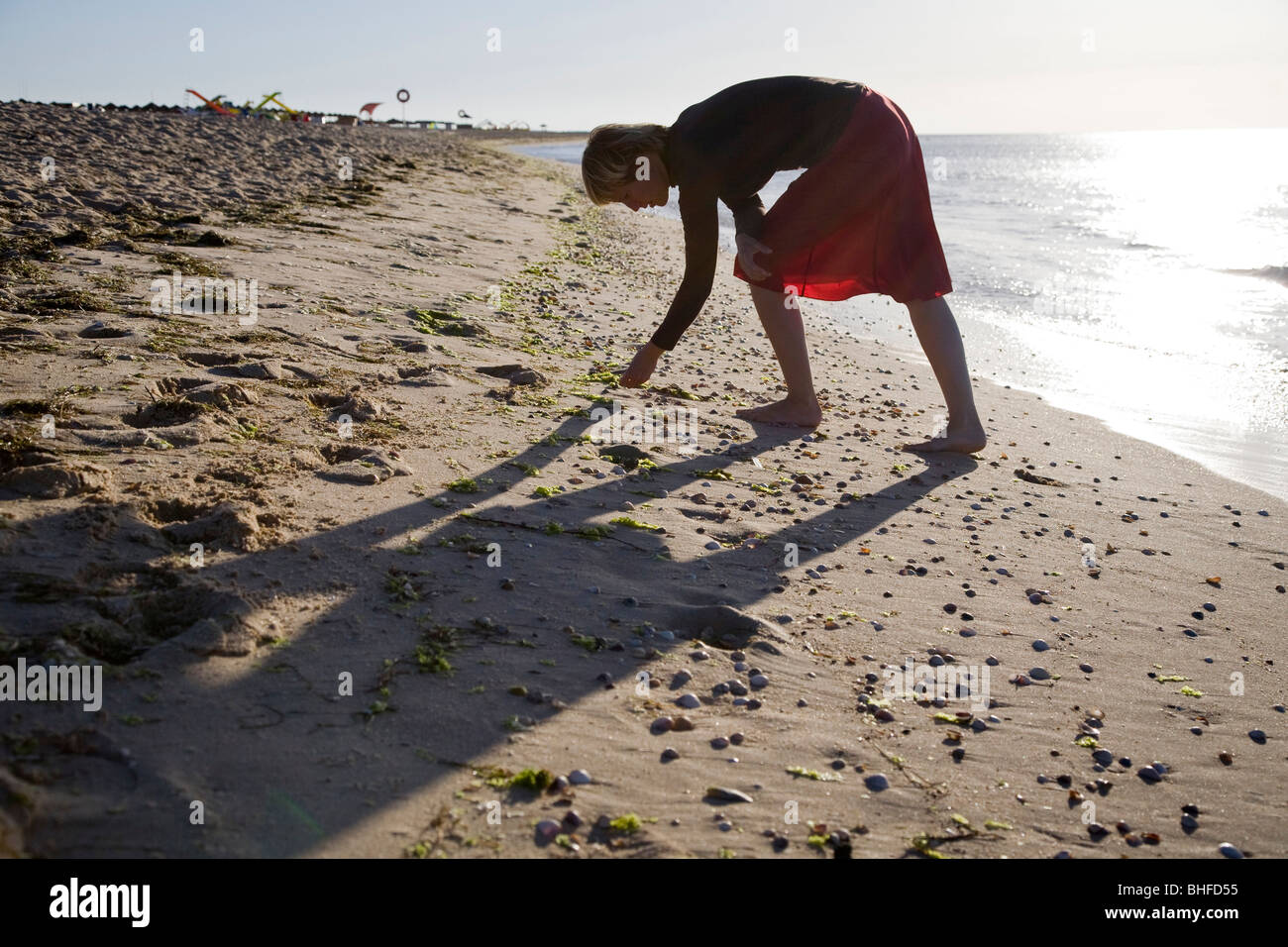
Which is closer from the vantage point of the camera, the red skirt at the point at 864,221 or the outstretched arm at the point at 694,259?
the outstretched arm at the point at 694,259

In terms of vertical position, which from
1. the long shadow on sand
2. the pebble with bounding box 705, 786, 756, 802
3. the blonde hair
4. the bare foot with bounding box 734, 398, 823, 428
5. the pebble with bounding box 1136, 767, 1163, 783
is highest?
the blonde hair

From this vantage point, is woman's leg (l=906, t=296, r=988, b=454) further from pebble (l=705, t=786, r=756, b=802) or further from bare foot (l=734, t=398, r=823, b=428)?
pebble (l=705, t=786, r=756, b=802)

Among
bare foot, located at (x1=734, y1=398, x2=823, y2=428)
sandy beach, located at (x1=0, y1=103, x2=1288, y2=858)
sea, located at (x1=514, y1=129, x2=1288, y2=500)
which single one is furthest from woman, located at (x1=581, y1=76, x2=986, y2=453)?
sea, located at (x1=514, y1=129, x2=1288, y2=500)

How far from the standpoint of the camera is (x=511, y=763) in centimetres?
198

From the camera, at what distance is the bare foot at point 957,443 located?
4.56m

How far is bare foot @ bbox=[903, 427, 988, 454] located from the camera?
456 centimetres

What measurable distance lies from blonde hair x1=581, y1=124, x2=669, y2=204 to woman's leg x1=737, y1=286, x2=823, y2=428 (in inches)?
36.4

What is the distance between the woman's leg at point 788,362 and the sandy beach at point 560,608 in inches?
7.3

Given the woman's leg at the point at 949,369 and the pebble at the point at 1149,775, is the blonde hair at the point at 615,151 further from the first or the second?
the pebble at the point at 1149,775

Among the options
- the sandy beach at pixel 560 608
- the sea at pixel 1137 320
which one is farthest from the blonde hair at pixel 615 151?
the sea at pixel 1137 320
